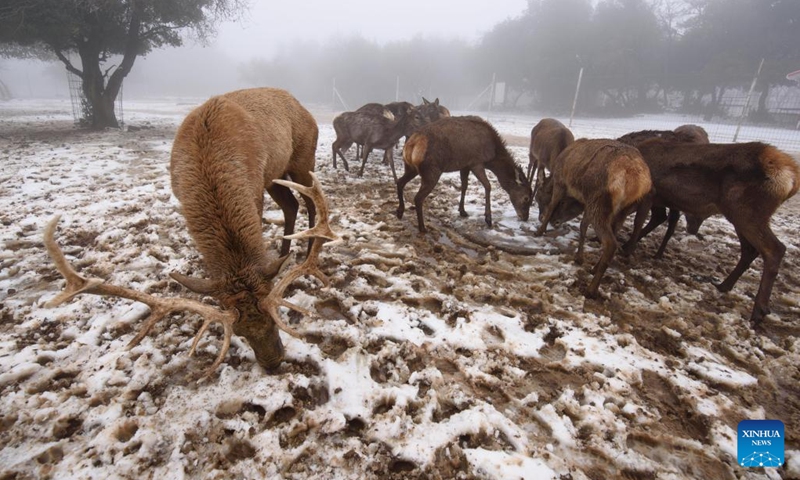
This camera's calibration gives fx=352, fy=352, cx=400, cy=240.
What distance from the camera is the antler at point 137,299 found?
174 centimetres

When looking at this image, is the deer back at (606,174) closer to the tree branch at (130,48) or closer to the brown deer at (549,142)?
the brown deer at (549,142)

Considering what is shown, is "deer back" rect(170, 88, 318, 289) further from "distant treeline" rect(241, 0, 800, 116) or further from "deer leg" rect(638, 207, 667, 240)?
"distant treeline" rect(241, 0, 800, 116)

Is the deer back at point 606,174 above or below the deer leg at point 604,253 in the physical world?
above

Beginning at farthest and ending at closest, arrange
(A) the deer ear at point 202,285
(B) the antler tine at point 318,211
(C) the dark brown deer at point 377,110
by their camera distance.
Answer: (C) the dark brown deer at point 377,110, (B) the antler tine at point 318,211, (A) the deer ear at point 202,285

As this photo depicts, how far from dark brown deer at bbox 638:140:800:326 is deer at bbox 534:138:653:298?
357 mm

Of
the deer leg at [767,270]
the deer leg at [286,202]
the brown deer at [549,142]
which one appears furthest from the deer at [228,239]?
the brown deer at [549,142]

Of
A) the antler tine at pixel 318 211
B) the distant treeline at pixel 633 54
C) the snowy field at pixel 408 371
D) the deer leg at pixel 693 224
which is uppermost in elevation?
the distant treeline at pixel 633 54

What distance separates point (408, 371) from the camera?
256 cm

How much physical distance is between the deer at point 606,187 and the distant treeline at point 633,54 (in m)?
18.3

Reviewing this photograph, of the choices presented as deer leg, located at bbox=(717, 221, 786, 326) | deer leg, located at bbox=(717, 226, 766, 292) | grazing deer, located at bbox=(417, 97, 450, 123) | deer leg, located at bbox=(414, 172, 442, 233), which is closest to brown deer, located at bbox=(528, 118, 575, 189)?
deer leg, located at bbox=(414, 172, 442, 233)

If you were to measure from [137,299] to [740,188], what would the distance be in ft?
16.7

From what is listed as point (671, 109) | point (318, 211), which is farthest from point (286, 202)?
point (671, 109)

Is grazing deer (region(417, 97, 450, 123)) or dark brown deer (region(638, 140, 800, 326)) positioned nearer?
dark brown deer (region(638, 140, 800, 326))

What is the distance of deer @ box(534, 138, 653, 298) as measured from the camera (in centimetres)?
362
